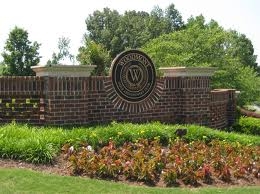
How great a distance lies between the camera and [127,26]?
74312mm

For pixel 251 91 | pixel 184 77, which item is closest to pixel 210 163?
pixel 184 77

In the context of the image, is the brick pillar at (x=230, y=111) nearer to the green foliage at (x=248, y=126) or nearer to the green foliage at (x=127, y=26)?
the green foliage at (x=248, y=126)

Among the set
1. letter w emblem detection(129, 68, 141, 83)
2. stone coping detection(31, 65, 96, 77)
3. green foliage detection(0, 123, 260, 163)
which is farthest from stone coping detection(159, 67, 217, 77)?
stone coping detection(31, 65, 96, 77)

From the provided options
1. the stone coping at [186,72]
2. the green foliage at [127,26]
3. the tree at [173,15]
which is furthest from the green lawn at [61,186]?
the tree at [173,15]

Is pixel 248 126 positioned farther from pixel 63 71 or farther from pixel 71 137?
pixel 71 137

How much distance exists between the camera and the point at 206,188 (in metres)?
8.28

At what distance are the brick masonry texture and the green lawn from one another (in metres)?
3.34

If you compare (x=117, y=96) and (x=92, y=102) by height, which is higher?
(x=117, y=96)

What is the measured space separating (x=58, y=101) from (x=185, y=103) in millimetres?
3836

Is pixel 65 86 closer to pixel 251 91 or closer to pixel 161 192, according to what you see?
Result: pixel 161 192

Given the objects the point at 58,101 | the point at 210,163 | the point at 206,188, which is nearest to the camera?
the point at 206,188

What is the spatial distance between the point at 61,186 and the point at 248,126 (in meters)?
9.96

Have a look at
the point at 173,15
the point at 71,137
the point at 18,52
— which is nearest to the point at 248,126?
the point at 71,137

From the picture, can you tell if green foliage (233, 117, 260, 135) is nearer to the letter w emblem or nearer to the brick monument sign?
the brick monument sign
